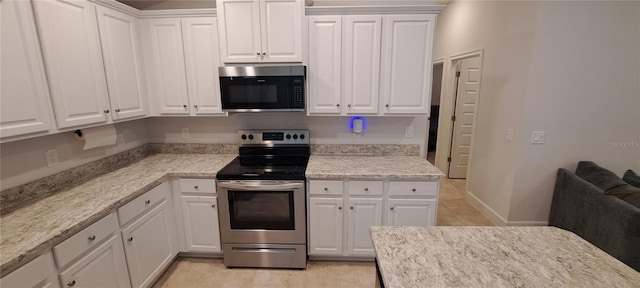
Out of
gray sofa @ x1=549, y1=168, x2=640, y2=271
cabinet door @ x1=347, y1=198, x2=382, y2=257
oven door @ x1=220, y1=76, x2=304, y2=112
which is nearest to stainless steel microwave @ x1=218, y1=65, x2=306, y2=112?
oven door @ x1=220, y1=76, x2=304, y2=112

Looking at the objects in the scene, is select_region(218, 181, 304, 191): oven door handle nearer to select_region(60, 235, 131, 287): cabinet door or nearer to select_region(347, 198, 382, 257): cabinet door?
select_region(347, 198, 382, 257): cabinet door

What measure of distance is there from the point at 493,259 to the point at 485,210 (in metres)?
2.77

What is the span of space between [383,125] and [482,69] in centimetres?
173

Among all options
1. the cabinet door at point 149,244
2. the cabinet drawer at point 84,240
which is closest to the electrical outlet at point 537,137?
the cabinet door at point 149,244

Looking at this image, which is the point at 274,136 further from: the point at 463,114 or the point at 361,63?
the point at 463,114

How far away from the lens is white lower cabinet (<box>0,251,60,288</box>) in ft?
3.88

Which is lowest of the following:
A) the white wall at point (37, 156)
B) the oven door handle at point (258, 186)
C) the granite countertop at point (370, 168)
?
the oven door handle at point (258, 186)

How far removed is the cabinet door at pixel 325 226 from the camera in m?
2.33

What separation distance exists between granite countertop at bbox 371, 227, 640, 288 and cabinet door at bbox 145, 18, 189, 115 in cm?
221

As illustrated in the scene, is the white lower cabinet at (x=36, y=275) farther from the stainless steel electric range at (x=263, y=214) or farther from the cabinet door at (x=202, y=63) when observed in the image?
the cabinet door at (x=202, y=63)

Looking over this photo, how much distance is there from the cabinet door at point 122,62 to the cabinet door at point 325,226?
1.76m

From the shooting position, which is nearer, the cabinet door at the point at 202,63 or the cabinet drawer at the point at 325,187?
the cabinet drawer at the point at 325,187

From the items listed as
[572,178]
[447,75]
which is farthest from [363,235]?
[447,75]

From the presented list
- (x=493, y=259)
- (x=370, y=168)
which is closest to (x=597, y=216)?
(x=370, y=168)
